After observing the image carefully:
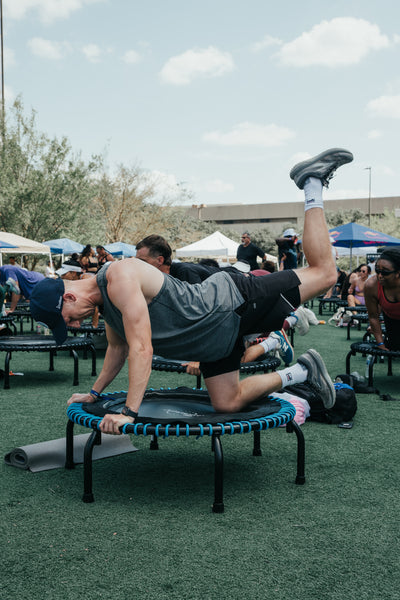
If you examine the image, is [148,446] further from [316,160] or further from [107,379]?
[316,160]

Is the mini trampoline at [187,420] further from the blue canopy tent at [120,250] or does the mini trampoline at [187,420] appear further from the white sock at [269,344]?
the blue canopy tent at [120,250]

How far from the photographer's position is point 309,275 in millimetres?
2766

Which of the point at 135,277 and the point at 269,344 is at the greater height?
the point at 135,277

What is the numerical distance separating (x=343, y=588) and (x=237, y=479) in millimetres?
1064

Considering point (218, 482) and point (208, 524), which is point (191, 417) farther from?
point (208, 524)

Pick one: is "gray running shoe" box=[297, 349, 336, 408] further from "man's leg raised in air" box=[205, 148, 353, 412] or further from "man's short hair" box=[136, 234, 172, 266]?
"man's short hair" box=[136, 234, 172, 266]

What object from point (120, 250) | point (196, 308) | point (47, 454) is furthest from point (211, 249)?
point (196, 308)

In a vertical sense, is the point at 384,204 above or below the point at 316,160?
above

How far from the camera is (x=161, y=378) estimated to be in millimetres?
5645

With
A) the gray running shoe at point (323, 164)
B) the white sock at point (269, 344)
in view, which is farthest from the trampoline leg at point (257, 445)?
the white sock at point (269, 344)

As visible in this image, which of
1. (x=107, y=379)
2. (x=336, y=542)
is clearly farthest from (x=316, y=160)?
(x=336, y=542)

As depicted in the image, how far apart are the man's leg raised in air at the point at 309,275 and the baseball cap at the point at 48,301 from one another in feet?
2.65

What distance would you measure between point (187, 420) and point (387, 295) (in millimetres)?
2959

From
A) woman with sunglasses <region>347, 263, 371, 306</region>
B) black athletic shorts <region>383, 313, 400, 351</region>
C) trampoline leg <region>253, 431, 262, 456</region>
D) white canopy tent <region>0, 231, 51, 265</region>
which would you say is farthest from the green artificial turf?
white canopy tent <region>0, 231, 51, 265</region>
